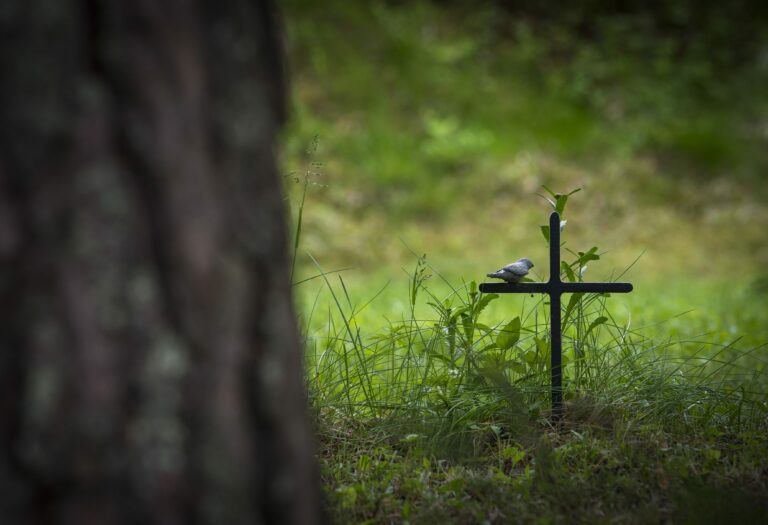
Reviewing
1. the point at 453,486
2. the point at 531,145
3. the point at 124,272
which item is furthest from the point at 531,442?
the point at 531,145

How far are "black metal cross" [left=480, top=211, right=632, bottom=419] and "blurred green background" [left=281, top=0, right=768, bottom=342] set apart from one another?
18.5 feet

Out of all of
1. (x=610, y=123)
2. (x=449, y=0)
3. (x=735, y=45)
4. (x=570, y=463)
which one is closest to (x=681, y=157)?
(x=610, y=123)

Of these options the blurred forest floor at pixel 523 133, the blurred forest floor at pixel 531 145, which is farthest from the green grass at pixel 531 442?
the blurred forest floor at pixel 523 133

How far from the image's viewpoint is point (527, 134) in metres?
12.1

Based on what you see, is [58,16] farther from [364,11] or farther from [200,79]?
[364,11]

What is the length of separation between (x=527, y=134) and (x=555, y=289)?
9806mm

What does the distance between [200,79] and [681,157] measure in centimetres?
1147

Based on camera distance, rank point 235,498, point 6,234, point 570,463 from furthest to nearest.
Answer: point 570,463
point 235,498
point 6,234

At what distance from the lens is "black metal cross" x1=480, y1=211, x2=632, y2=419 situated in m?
2.58

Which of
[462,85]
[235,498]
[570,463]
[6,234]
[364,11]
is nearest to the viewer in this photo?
[6,234]

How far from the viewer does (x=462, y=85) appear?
12.7 metres

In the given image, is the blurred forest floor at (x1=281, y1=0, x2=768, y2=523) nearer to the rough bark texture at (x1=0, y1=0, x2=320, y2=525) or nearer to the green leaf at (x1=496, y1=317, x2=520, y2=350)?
the green leaf at (x1=496, y1=317, x2=520, y2=350)

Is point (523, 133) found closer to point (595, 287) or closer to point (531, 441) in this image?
point (595, 287)

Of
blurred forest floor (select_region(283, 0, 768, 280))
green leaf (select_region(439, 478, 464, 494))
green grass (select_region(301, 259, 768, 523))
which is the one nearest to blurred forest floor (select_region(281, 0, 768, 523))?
blurred forest floor (select_region(283, 0, 768, 280))
